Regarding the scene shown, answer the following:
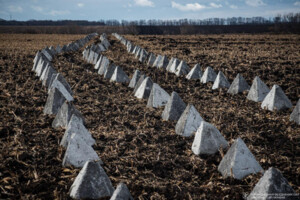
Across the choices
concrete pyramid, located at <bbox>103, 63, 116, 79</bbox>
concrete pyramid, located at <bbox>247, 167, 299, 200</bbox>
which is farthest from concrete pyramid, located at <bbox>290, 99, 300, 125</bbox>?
concrete pyramid, located at <bbox>103, 63, 116, 79</bbox>

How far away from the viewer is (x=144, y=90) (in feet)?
20.2

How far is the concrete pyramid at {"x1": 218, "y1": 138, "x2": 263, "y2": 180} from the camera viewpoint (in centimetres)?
285

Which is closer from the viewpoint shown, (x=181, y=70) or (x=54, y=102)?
(x=54, y=102)

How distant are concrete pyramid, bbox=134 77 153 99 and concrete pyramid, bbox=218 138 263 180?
140 inches

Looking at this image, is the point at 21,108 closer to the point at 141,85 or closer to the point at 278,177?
the point at 141,85

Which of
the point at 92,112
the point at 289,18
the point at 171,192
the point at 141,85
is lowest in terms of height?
the point at 171,192

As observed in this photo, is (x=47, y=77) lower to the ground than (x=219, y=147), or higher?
higher

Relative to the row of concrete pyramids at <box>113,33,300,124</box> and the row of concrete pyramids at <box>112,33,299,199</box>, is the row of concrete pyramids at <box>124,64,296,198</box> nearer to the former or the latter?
the row of concrete pyramids at <box>112,33,299,199</box>

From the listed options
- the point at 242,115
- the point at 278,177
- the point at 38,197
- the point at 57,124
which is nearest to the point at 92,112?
the point at 57,124

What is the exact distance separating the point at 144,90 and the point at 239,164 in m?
3.73

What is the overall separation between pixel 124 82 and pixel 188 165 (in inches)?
202

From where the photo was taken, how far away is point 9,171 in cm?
293

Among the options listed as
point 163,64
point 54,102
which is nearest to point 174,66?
point 163,64

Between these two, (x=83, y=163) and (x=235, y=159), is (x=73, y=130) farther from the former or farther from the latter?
(x=235, y=159)
